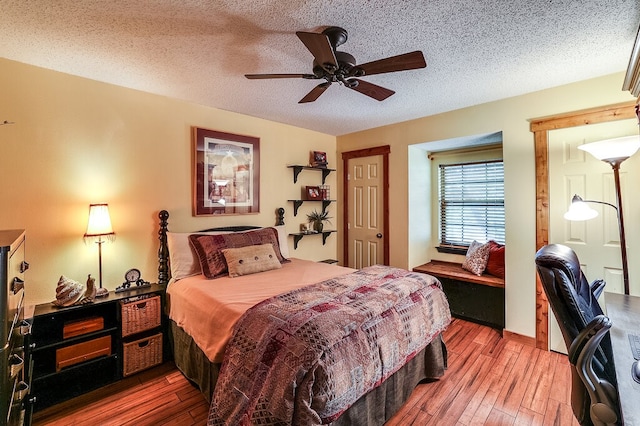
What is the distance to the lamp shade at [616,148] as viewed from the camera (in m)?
1.94

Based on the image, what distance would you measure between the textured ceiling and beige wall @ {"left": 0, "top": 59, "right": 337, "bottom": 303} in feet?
0.50

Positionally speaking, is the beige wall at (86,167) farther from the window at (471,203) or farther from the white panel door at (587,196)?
the white panel door at (587,196)

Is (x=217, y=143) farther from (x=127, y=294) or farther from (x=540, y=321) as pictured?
(x=540, y=321)

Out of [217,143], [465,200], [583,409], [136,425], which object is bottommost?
[136,425]

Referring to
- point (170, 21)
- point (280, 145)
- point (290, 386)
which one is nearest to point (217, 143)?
point (280, 145)

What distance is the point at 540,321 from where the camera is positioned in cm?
278

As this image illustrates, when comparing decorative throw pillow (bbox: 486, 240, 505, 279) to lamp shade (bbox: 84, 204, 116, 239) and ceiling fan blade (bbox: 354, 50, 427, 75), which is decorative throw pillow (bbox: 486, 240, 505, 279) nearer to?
ceiling fan blade (bbox: 354, 50, 427, 75)

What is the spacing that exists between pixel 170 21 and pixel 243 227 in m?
2.17

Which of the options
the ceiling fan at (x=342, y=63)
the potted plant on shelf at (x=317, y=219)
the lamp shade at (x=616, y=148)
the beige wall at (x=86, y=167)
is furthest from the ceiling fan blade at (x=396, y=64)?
the potted plant on shelf at (x=317, y=219)

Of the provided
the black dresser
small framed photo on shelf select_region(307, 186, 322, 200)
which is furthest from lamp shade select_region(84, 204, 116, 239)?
small framed photo on shelf select_region(307, 186, 322, 200)

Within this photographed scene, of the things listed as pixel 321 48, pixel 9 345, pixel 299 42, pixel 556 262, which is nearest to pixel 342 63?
pixel 321 48

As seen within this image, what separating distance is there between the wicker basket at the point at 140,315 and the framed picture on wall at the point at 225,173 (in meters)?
1.01

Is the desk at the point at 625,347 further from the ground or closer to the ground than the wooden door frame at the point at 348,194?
closer to the ground

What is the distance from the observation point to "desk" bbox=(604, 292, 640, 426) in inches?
35.3
